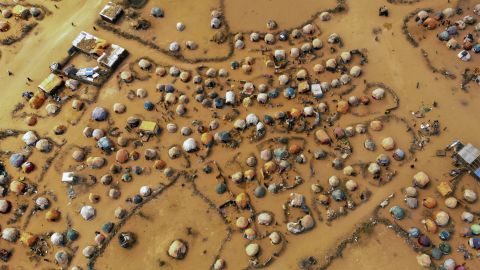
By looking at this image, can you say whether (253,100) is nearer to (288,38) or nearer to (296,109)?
(296,109)

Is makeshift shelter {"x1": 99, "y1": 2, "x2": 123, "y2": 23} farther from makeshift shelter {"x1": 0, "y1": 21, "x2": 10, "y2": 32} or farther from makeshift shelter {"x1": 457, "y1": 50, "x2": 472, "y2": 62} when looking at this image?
makeshift shelter {"x1": 457, "y1": 50, "x2": 472, "y2": 62}

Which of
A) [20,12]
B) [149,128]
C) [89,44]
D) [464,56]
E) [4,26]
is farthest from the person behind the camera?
[20,12]

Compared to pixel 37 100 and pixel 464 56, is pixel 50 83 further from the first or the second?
pixel 464 56

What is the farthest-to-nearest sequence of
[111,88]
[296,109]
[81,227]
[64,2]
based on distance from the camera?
[64,2]
[111,88]
[296,109]
[81,227]

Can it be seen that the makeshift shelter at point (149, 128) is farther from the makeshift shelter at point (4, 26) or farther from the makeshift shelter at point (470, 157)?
the makeshift shelter at point (470, 157)

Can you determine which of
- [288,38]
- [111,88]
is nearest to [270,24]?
[288,38]

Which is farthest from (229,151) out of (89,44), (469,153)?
(469,153)

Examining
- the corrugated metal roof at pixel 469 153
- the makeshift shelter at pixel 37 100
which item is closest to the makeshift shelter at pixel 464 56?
the corrugated metal roof at pixel 469 153
